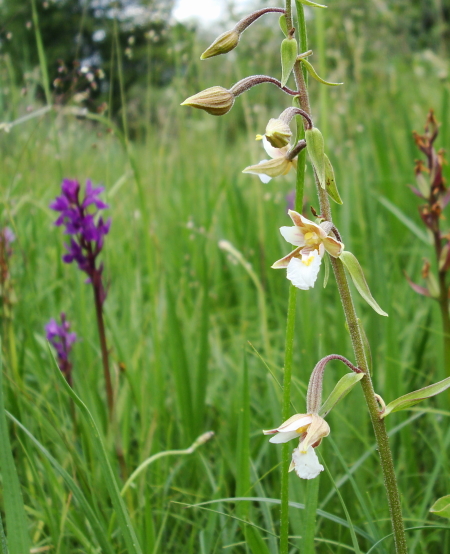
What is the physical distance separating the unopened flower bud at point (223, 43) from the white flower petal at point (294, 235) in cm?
30

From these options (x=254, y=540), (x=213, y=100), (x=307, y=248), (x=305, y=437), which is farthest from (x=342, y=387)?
(x=213, y=100)

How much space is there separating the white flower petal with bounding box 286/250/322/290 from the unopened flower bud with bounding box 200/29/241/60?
0.36 m

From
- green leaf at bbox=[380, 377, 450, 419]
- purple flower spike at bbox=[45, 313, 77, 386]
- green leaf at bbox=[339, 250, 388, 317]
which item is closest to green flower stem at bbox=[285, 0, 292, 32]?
green leaf at bbox=[339, 250, 388, 317]

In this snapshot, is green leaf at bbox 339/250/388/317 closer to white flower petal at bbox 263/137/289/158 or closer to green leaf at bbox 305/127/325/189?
green leaf at bbox 305/127/325/189

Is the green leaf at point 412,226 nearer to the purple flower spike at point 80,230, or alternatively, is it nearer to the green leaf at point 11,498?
the purple flower spike at point 80,230

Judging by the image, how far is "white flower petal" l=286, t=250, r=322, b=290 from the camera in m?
0.79

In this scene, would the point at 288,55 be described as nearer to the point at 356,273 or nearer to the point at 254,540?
the point at 356,273

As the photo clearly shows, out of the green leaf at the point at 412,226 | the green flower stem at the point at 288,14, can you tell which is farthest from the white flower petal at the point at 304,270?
the green leaf at the point at 412,226

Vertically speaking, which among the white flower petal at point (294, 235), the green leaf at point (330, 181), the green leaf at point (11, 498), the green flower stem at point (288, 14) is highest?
the green flower stem at point (288, 14)

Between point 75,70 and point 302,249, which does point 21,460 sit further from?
point 75,70

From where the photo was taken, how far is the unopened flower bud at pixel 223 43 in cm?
87

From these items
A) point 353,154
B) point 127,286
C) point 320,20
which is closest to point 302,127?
point 320,20

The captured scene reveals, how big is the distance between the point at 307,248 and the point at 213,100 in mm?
286

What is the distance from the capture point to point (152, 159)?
2.60 meters
